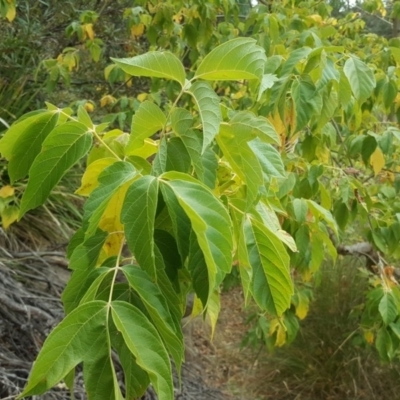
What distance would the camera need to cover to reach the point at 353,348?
402 centimetres

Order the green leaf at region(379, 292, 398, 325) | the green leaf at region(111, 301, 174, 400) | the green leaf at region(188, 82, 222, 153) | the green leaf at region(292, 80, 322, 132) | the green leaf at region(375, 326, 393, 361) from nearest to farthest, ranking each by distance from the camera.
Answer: the green leaf at region(111, 301, 174, 400)
the green leaf at region(188, 82, 222, 153)
the green leaf at region(292, 80, 322, 132)
the green leaf at region(379, 292, 398, 325)
the green leaf at region(375, 326, 393, 361)

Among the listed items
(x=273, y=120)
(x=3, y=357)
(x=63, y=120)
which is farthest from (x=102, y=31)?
(x=63, y=120)

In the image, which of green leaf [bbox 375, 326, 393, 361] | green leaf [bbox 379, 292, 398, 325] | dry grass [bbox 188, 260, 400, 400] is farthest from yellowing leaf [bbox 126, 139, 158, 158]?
dry grass [bbox 188, 260, 400, 400]

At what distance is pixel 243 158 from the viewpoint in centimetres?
75

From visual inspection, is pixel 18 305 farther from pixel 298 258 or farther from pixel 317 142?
pixel 317 142

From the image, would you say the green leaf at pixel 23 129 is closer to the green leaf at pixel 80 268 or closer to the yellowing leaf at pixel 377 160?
the green leaf at pixel 80 268

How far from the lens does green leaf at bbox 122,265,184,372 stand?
24.7 inches

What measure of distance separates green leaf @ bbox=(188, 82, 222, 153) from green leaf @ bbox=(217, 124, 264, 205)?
55mm

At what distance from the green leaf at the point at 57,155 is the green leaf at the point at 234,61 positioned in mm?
188

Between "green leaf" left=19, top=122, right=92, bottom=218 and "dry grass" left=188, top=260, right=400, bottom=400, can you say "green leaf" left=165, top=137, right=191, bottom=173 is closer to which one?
"green leaf" left=19, top=122, right=92, bottom=218

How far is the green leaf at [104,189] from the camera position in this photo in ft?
2.10

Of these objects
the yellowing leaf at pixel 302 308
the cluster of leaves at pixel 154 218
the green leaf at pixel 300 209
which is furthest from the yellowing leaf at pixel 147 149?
the yellowing leaf at pixel 302 308

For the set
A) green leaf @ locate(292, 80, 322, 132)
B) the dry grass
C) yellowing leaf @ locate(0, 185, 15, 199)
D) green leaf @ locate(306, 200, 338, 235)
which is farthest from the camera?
the dry grass

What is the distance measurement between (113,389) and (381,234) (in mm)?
1662
